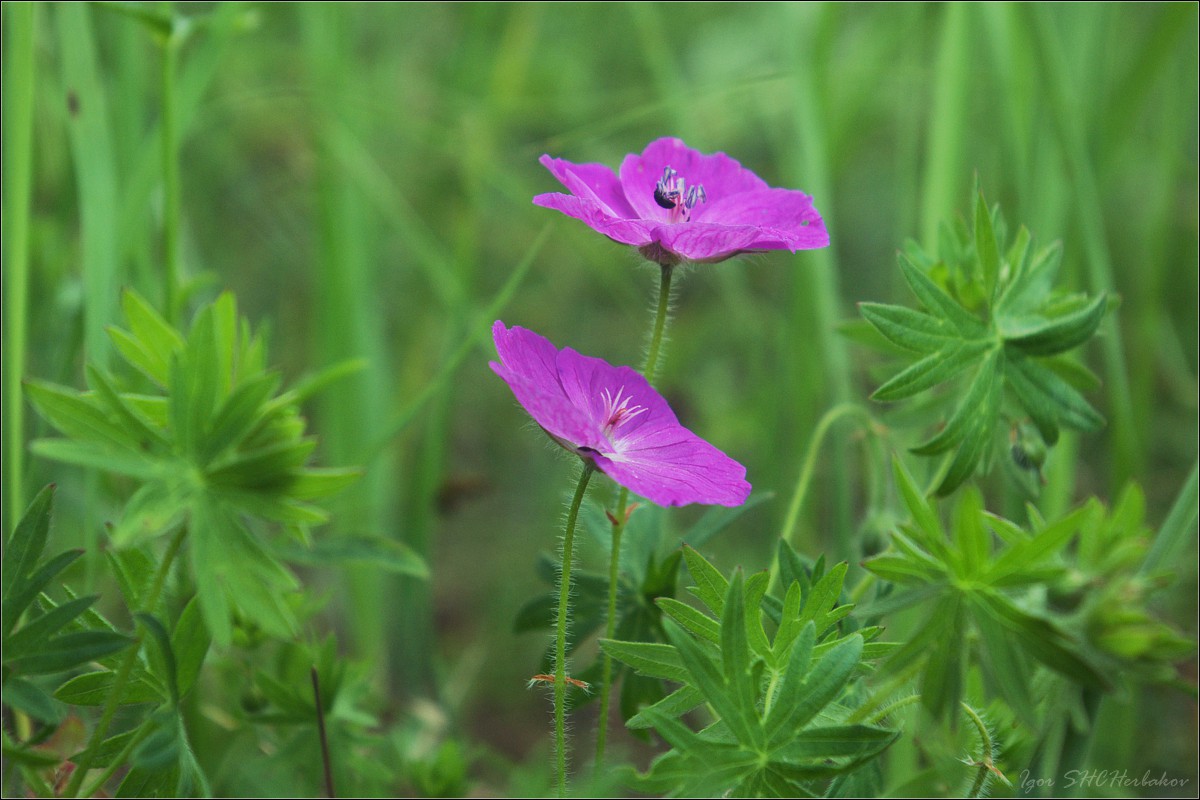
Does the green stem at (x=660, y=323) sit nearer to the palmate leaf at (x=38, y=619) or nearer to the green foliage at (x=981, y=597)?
the green foliage at (x=981, y=597)

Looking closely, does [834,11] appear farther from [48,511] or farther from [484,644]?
[48,511]

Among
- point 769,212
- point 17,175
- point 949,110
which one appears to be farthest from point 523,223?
point 769,212

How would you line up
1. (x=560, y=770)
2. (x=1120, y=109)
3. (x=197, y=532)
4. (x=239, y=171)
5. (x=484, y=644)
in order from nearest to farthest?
1. (x=197, y=532)
2. (x=560, y=770)
3. (x=1120, y=109)
4. (x=484, y=644)
5. (x=239, y=171)

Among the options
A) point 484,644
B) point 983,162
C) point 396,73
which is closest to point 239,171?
point 396,73

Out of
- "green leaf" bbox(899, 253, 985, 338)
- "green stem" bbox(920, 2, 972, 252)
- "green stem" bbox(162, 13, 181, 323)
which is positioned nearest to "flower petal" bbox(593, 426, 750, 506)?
"green leaf" bbox(899, 253, 985, 338)

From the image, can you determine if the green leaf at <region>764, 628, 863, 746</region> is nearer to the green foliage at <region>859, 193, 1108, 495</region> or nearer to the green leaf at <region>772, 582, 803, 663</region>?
the green leaf at <region>772, 582, 803, 663</region>

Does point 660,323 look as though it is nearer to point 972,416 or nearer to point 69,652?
point 972,416

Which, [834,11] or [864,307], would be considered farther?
[834,11]
